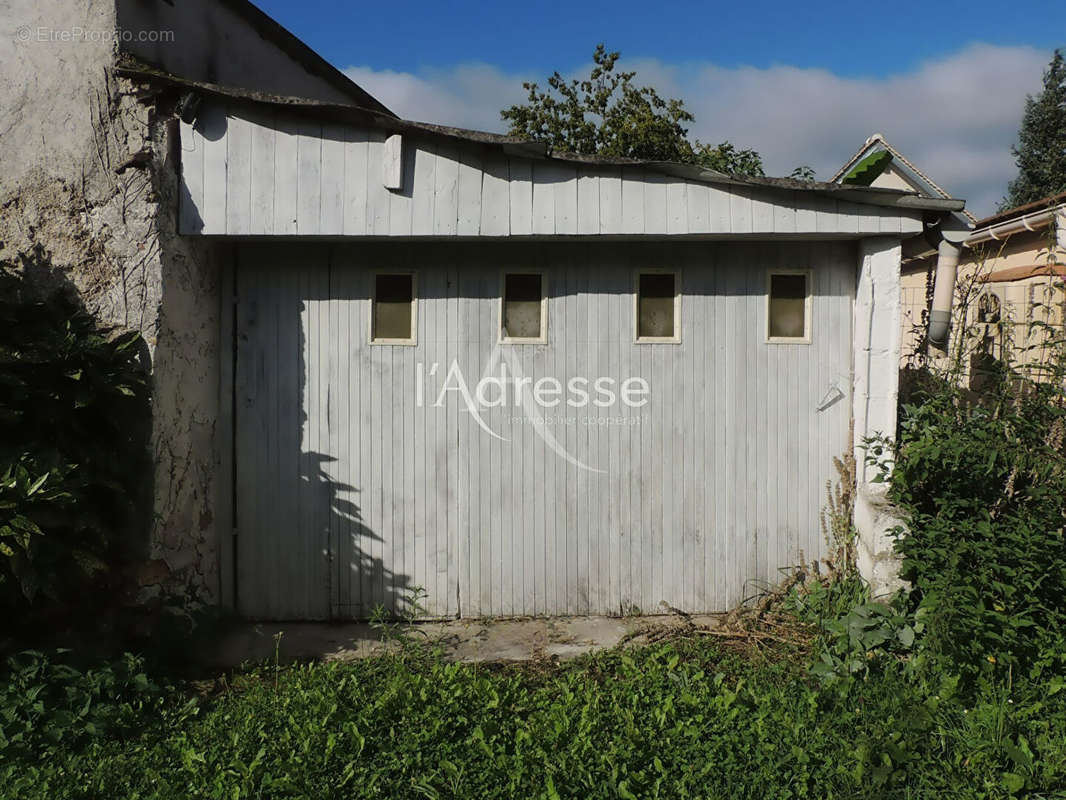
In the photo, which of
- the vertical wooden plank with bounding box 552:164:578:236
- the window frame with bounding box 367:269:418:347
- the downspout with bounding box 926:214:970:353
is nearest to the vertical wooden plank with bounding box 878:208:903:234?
the downspout with bounding box 926:214:970:353

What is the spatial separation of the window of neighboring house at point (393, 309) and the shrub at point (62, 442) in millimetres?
1651

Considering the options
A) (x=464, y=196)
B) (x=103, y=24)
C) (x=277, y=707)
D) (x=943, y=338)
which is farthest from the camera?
(x=943, y=338)

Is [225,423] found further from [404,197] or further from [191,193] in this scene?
[404,197]

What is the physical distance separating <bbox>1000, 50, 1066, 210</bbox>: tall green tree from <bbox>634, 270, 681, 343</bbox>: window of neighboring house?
96.9 ft

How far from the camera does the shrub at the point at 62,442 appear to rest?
12.4 ft

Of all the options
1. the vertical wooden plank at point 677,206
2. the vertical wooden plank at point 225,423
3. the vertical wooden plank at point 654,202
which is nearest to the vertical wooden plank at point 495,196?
the vertical wooden plank at point 654,202

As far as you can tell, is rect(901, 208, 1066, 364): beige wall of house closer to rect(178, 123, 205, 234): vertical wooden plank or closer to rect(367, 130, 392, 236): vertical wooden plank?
rect(367, 130, 392, 236): vertical wooden plank

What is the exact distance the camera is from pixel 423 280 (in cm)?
546

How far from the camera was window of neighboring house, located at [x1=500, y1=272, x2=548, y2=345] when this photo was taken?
548cm

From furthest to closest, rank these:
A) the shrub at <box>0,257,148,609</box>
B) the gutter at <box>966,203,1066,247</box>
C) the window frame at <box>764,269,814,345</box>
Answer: the gutter at <box>966,203,1066,247</box>, the window frame at <box>764,269,814,345</box>, the shrub at <box>0,257,148,609</box>

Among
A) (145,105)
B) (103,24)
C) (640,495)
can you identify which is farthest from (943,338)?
(103,24)

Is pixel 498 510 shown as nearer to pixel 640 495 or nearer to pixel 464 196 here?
pixel 640 495

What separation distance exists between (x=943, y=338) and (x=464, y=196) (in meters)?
3.77

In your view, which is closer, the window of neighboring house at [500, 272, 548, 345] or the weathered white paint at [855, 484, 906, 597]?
the weathered white paint at [855, 484, 906, 597]
